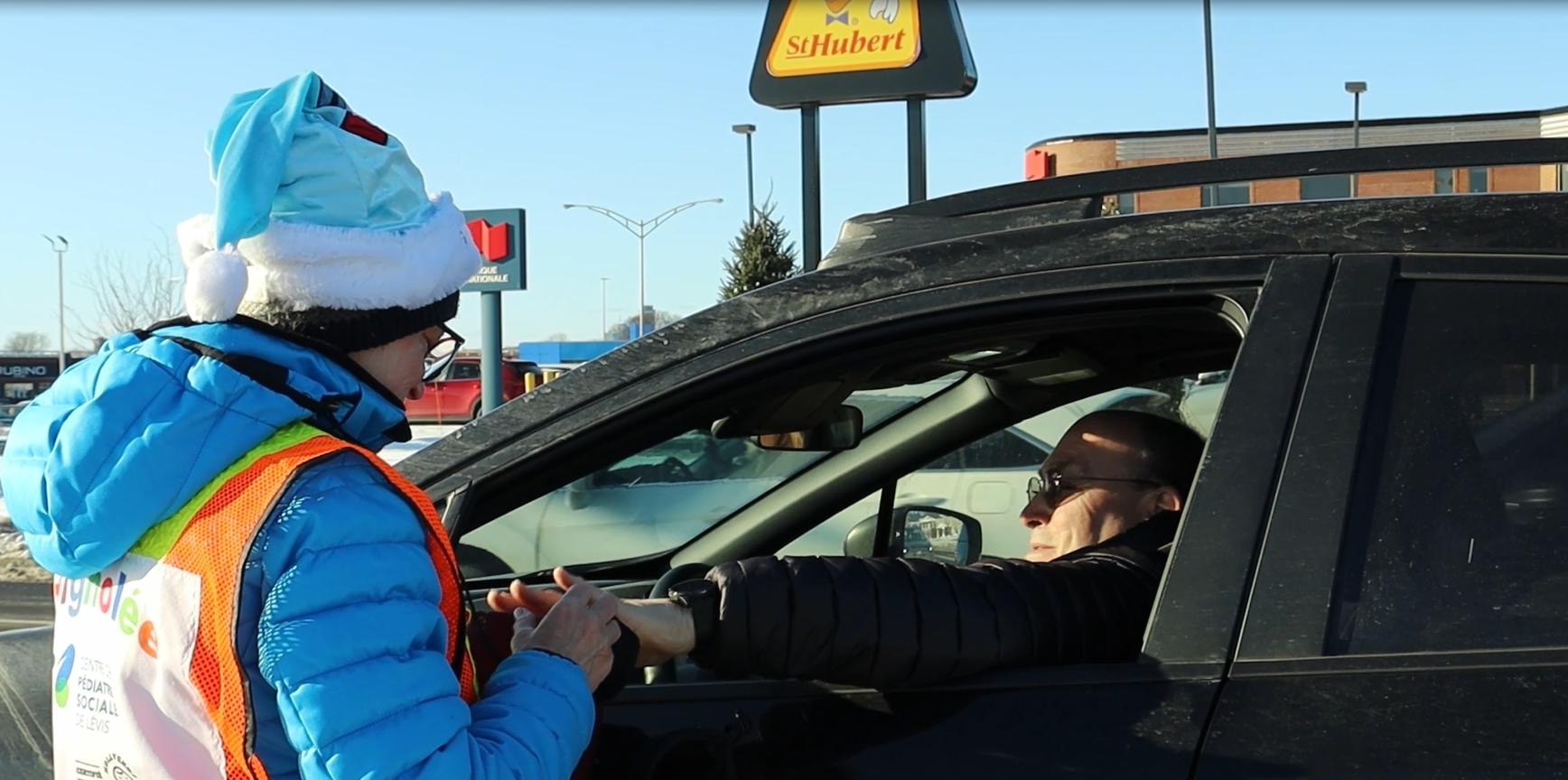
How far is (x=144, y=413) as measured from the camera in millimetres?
1437

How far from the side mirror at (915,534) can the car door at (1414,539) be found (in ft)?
5.51

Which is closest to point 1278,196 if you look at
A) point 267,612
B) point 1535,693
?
point 1535,693

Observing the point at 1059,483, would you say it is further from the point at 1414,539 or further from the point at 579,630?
the point at 579,630

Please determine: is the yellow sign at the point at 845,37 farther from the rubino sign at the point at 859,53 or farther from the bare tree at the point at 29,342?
the bare tree at the point at 29,342

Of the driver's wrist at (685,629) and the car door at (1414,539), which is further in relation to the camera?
the driver's wrist at (685,629)

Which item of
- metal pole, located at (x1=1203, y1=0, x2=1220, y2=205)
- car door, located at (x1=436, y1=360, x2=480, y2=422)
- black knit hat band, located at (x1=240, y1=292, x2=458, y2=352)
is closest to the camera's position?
black knit hat band, located at (x1=240, y1=292, x2=458, y2=352)

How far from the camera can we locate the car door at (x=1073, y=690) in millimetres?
1548

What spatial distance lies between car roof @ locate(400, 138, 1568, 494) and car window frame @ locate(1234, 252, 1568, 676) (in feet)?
0.11

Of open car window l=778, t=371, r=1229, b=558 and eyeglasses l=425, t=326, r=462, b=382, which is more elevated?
eyeglasses l=425, t=326, r=462, b=382

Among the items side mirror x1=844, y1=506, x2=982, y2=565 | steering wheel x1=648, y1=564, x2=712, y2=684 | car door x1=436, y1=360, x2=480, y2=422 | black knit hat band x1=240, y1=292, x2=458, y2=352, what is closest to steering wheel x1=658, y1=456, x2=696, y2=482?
side mirror x1=844, y1=506, x2=982, y2=565

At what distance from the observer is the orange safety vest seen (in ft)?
4.53

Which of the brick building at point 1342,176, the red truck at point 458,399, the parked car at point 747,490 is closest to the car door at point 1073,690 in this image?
the brick building at point 1342,176

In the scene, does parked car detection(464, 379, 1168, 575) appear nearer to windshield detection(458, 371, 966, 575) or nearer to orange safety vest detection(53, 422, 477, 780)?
windshield detection(458, 371, 966, 575)

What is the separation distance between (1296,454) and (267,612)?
111cm
